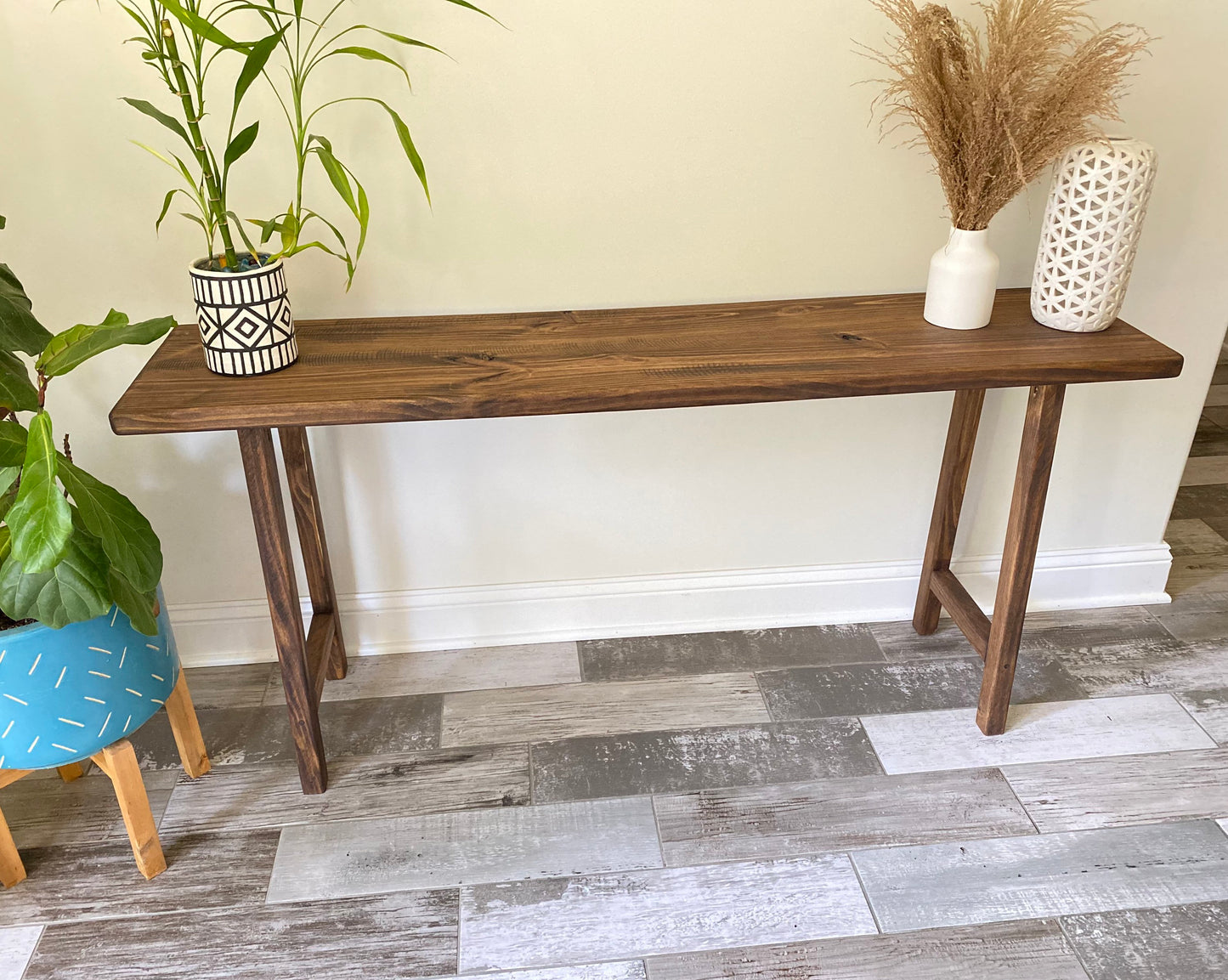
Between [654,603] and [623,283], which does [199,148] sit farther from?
[654,603]

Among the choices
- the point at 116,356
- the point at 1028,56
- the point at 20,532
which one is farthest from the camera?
the point at 116,356

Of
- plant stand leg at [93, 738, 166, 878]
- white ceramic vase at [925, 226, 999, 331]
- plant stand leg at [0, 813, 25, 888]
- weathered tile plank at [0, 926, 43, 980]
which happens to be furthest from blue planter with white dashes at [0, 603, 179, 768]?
white ceramic vase at [925, 226, 999, 331]

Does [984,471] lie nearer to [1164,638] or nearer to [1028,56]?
[1164,638]

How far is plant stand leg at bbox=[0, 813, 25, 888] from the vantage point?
161 cm

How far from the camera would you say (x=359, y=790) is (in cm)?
182

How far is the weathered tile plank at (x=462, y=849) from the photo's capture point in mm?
1642

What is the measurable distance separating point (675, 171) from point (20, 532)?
1.23 m

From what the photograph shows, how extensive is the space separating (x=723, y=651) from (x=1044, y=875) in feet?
2.57

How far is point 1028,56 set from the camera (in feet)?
4.83

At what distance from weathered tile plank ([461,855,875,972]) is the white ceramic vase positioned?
3.16 ft

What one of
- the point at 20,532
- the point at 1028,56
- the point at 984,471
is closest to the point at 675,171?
the point at 1028,56

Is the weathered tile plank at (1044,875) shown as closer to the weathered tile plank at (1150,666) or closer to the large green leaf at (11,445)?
the weathered tile plank at (1150,666)

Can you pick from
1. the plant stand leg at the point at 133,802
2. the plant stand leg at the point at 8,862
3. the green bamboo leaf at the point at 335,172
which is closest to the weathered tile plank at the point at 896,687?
the plant stand leg at the point at 133,802

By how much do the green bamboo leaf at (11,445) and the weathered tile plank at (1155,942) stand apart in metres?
1.76
